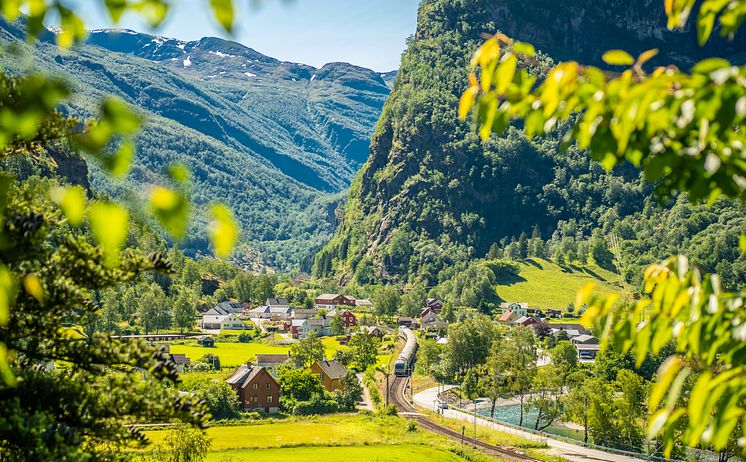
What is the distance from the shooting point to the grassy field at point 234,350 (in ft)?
290

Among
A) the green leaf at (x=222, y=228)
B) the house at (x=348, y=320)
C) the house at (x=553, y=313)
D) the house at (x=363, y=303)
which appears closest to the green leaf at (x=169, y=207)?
the green leaf at (x=222, y=228)

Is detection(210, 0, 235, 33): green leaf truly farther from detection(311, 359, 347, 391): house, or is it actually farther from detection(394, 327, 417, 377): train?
detection(394, 327, 417, 377): train

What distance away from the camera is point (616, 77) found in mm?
3182

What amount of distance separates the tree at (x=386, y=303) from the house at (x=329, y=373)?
5965cm

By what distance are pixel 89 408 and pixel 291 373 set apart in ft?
199

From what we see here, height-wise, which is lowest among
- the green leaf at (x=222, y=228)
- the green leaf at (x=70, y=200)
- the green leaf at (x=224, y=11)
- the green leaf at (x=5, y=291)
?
the green leaf at (x=5, y=291)

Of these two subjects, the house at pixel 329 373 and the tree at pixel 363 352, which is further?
the tree at pixel 363 352

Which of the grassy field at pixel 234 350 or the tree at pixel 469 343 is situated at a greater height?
the tree at pixel 469 343

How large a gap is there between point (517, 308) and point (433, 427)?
251ft

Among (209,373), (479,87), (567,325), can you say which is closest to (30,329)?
(479,87)

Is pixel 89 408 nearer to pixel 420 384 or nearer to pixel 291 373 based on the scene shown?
pixel 291 373

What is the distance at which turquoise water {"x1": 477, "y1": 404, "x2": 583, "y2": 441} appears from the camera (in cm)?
6549

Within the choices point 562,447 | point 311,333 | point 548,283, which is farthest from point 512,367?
point 548,283

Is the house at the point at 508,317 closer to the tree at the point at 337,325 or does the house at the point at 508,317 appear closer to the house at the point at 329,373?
the tree at the point at 337,325
